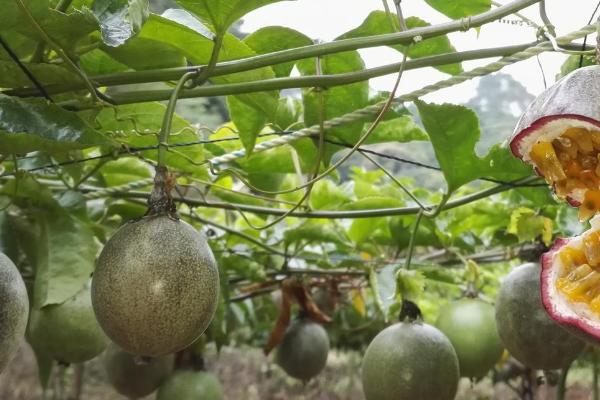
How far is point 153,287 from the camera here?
0.94 metres

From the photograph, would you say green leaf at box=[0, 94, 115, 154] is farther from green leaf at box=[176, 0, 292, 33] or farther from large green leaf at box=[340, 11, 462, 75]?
large green leaf at box=[340, 11, 462, 75]

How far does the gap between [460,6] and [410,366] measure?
68cm

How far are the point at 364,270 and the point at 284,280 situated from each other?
272mm

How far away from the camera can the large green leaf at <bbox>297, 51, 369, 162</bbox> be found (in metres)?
1.43

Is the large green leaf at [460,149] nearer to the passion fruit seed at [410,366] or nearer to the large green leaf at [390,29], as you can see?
the large green leaf at [390,29]

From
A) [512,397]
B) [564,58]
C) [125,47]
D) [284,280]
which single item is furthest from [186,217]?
[512,397]

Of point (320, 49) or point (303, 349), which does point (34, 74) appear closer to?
point (320, 49)

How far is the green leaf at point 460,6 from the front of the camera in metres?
1.29

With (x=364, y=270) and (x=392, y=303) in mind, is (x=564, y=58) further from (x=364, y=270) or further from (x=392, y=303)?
(x=364, y=270)

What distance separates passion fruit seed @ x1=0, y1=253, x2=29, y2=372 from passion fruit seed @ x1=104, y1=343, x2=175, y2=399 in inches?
33.6

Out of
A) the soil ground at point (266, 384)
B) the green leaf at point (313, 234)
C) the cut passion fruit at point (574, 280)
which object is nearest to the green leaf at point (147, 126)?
the green leaf at point (313, 234)

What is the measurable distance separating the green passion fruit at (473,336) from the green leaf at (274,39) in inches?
33.8

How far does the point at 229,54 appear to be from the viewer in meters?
1.24

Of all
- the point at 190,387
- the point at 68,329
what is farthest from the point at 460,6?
the point at 190,387
